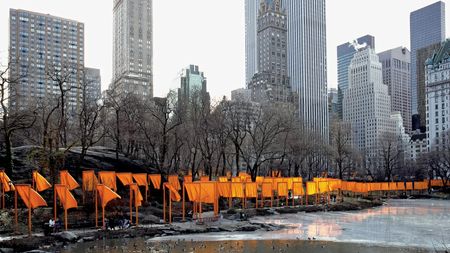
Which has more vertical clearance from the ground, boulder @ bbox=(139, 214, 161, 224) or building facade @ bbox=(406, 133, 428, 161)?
building facade @ bbox=(406, 133, 428, 161)

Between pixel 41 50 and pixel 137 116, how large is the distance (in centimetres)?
9891

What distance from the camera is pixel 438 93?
496 ft

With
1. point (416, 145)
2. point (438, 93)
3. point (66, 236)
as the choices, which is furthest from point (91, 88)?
point (416, 145)

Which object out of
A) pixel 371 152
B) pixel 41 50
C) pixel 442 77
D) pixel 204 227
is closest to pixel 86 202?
pixel 204 227

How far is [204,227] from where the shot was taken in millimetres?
37500

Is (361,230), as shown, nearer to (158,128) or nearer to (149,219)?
(149,219)

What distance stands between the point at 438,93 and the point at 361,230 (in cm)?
12856

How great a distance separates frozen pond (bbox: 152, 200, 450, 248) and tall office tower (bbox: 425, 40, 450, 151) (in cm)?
10817

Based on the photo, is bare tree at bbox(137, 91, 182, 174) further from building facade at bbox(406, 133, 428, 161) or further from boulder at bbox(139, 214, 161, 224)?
building facade at bbox(406, 133, 428, 161)

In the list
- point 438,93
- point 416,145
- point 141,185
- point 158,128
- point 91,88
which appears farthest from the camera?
point 416,145

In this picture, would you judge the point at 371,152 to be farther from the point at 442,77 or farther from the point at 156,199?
the point at 156,199

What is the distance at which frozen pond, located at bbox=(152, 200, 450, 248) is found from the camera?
32.6 metres

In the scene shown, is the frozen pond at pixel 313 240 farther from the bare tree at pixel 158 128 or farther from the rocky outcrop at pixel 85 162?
the bare tree at pixel 158 128

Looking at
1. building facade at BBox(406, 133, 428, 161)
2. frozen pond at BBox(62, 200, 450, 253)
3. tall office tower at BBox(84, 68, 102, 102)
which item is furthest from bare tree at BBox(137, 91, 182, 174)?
building facade at BBox(406, 133, 428, 161)
